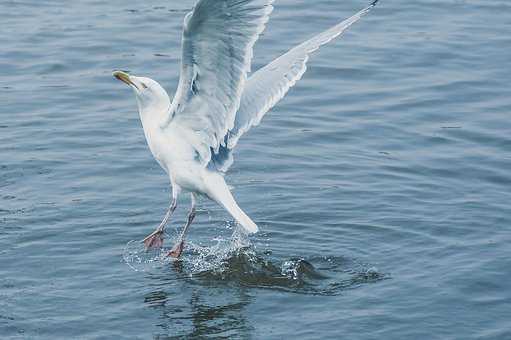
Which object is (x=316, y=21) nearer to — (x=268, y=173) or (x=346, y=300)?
(x=268, y=173)

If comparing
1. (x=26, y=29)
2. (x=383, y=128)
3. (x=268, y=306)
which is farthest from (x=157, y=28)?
(x=268, y=306)

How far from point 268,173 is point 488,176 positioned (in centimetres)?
231

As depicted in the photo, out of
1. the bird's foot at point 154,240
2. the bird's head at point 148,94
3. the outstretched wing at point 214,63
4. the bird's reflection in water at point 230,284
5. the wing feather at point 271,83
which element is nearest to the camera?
the outstretched wing at point 214,63

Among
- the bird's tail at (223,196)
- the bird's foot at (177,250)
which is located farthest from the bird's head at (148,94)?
the bird's foot at (177,250)

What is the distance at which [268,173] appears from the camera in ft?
43.8

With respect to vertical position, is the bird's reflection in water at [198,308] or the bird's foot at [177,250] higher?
the bird's foot at [177,250]

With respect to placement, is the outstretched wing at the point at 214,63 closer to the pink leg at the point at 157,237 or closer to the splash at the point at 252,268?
the pink leg at the point at 157,237

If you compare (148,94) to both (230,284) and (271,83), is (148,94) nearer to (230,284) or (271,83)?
(271,83)

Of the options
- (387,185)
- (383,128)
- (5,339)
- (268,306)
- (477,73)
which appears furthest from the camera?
(477,73)

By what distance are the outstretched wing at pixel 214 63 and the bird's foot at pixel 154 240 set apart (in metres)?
0.91

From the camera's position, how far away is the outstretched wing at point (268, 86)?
11.1 m

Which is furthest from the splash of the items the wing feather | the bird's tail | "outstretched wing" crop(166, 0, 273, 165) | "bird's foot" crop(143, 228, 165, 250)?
"outstretched wing" crop(166, 0, 273, 165)

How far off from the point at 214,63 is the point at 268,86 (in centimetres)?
157

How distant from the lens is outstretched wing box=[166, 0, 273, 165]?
9586 millimetres
